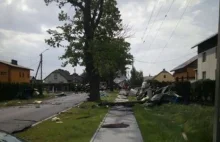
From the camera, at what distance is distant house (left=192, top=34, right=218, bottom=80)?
129ft

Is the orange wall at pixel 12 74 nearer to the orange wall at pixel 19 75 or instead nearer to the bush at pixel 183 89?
the orange wall at pixel 19 75

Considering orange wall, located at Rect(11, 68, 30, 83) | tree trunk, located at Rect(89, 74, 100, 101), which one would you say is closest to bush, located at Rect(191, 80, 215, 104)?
tree trunk, located at Rect(89, 74, 100, 101)

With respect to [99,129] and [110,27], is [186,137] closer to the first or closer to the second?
[99,129]

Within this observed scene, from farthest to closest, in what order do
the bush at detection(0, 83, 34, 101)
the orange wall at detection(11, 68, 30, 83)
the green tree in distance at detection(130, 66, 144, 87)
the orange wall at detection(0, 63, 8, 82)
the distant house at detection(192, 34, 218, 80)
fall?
1. the green tree in distance at detection(130, 66, 144, 87)
2. the orange wall at detection(11, 68, 30, 83)
3. the orange wall at detection(0, 63, 8, 82)
4. the bush at detection(0, 83, 34, 101)
5. the distant house at detection(192, 34, 218, 80)

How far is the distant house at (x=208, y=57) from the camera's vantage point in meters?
39.4

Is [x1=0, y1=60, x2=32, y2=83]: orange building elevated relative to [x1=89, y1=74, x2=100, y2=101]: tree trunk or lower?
elevated

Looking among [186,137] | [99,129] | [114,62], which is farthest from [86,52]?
[186,137]

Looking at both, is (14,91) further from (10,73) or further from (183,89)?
(183,89)

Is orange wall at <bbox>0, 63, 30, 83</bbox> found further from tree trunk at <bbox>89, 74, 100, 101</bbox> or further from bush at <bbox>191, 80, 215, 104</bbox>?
bush at <bbox>191, 80, 215, 104</bbox>

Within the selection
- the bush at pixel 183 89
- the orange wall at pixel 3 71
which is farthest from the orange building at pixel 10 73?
the bush at pixel 183 89

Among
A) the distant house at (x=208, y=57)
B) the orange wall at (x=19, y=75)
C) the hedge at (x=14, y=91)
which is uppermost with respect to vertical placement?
the distant house at (x=208, y=57)

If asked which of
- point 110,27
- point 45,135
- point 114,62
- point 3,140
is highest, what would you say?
point 110,27

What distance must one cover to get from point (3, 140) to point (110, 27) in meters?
34.8

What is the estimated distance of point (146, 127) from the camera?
15.9 metres
